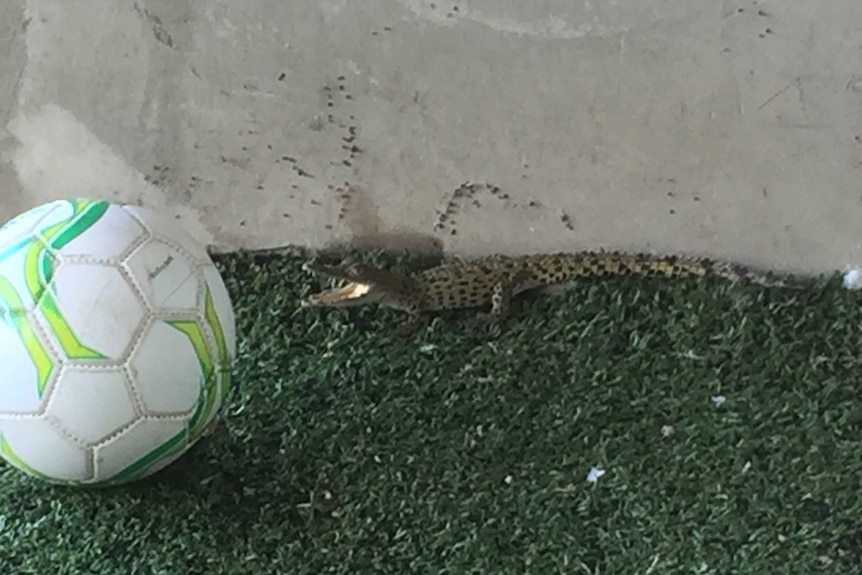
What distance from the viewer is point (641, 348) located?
2104 mm

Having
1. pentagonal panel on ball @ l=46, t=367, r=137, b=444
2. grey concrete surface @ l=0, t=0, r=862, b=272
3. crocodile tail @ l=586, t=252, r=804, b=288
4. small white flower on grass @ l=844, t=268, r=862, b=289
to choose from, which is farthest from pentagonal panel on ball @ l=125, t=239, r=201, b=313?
small white flower on grass @ l=844, t=268, r=862, b=289

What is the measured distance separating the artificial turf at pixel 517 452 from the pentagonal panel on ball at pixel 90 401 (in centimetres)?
30

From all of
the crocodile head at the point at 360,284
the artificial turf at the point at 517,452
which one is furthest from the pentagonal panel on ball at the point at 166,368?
the crocodile head at the point at 360,284

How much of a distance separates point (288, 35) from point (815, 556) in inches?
54.5

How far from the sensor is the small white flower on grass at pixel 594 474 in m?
1.91

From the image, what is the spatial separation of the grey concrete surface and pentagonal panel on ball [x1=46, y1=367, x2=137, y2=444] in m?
0.73

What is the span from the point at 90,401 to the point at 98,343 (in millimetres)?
82

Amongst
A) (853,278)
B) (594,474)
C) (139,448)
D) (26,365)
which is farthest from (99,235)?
(853,278)

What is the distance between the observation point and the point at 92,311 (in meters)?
1.63

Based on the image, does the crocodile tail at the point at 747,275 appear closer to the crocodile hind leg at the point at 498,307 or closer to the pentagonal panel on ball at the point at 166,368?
the crocodile hind leg at the point at 498,307

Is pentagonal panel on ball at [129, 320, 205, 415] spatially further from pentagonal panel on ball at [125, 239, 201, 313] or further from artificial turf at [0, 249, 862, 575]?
artificial turf at [0, 249, 862, 575]

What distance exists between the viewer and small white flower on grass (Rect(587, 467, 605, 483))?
1.91 metres

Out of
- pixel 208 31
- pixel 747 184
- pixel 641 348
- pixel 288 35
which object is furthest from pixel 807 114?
pixel 208 31

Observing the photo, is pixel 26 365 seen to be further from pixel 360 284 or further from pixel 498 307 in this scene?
pixel 498 307
